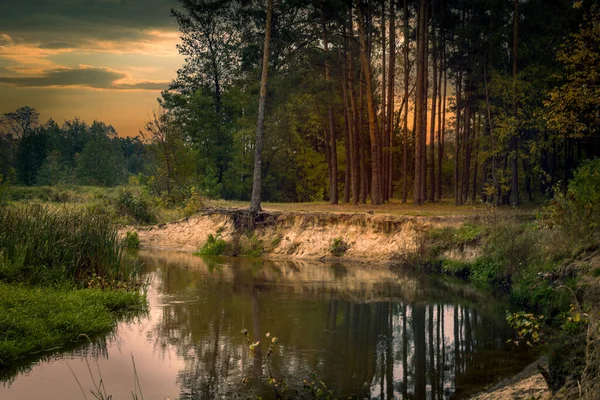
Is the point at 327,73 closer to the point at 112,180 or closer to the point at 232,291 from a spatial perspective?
the point at 232,291

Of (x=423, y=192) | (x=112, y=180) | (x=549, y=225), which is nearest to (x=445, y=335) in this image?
(x=549, y=225)

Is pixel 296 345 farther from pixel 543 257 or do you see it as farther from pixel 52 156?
pixel 52 156

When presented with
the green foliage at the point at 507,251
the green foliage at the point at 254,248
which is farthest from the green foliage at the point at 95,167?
the green foliage at the point at 507,251

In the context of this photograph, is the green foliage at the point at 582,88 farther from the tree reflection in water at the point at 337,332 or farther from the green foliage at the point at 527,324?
the green foliage at the point at 527,324

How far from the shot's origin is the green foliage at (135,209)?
124 feet

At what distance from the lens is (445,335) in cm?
1485

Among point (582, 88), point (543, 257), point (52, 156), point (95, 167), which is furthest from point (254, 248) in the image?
point (95, 167)

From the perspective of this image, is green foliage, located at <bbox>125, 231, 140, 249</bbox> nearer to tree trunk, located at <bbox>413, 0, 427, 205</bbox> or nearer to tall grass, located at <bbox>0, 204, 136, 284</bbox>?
tall grass, located at <bbox>0, 204, 136, 284</bbox>

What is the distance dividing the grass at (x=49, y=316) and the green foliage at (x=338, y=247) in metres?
13.6

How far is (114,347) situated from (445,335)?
24.1ft

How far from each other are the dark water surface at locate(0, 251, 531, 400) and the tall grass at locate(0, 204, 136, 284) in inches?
72.9

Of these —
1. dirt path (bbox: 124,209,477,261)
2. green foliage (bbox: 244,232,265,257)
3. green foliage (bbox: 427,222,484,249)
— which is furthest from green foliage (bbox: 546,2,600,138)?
green foliage (bbox: 244,232,265,257)

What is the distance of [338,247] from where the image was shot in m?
29.2

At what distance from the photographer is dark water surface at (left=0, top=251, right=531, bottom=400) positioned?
10.5 meters
